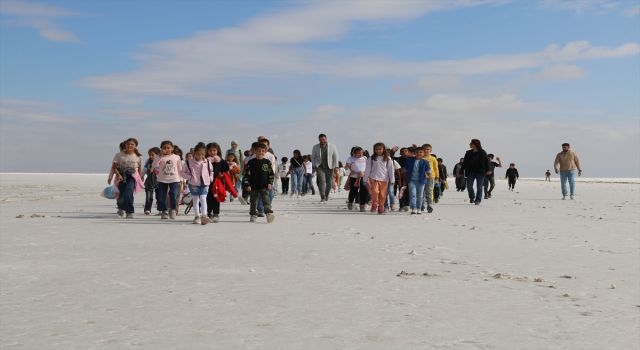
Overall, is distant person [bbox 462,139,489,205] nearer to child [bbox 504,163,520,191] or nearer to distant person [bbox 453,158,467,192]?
distant person [bbox 453,158,467,192]

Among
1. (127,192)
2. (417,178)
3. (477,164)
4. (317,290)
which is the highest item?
(477,164)

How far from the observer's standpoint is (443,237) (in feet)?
34.8

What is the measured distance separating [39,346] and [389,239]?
22.1 ft

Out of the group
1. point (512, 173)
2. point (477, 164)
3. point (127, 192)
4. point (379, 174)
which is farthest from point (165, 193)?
point (512, 173)

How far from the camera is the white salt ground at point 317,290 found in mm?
4344

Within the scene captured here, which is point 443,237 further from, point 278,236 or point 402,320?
point 402,320

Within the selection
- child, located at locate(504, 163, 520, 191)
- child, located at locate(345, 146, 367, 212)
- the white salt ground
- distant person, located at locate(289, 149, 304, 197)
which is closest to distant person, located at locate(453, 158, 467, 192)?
child, located at locate(504, 163, 520, 191)

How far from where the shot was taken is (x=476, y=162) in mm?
21156

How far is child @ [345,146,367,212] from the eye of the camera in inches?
701

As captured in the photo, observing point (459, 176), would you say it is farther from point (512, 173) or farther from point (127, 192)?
point (127, 192)

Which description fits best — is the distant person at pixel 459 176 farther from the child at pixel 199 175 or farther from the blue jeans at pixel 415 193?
the child at pixel 199 175

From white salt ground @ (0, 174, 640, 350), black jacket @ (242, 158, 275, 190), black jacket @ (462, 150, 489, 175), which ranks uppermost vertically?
black jacket @ (462, 150, 489, 175)

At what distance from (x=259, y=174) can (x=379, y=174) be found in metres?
4.08

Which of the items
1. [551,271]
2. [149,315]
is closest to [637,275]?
[551,271]
